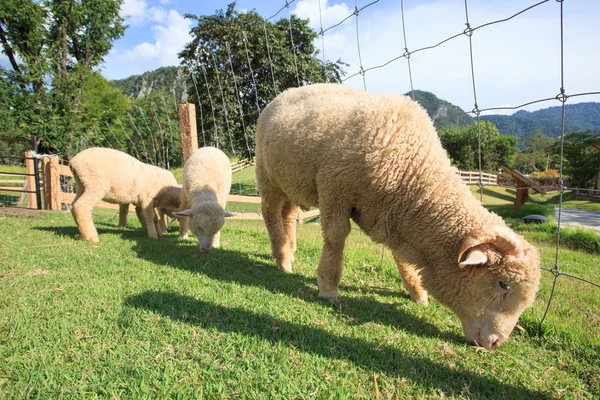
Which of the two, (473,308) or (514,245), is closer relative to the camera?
(514,245)

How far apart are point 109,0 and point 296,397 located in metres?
31.3

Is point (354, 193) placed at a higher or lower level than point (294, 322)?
A: higher

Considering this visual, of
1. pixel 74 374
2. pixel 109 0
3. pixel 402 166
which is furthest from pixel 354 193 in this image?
pixel 109 0

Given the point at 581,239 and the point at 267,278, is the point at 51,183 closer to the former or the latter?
the point at 267,278

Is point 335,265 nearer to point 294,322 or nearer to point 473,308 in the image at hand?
point 294,322

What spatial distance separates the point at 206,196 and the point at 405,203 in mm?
3745

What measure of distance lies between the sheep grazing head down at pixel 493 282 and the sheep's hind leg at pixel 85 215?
224 inches

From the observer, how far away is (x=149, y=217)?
6.84 metres

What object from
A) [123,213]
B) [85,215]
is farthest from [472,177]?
[123,213]

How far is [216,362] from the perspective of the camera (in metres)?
2.30

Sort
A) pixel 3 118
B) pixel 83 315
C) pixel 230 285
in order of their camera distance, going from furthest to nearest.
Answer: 1. pixel 3 118
2. pixel 230 285
3. pixel 83 315

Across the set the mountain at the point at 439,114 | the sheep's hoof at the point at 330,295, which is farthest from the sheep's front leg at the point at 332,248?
the mountain at the point at 439,114

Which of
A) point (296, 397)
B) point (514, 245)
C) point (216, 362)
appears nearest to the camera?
point (296, 397)

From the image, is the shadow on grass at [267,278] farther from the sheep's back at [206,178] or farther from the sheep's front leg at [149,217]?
the sheep's back at [206,178]
